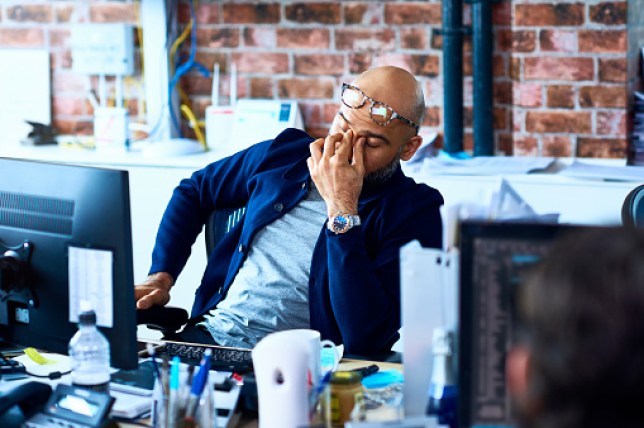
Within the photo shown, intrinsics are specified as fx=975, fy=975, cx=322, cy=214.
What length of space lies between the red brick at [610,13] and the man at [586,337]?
7.71ft

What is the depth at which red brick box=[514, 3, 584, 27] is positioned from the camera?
312 cm

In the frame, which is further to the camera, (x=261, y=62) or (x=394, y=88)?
(x=261, y=62)

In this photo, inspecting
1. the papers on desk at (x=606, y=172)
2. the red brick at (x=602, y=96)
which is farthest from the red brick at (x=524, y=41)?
the papers on desk at (x=606, y=172)

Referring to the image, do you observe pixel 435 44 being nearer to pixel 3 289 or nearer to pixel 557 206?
pixel 557 206

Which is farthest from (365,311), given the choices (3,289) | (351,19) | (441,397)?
(351,19)

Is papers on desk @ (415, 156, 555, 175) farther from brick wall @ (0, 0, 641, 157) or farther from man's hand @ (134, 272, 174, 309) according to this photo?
man's hand @ (134, 272, 174, 309)

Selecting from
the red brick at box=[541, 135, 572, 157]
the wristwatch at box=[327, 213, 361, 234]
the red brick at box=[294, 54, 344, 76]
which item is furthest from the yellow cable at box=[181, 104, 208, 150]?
the wristwatch at box=[327, 213, 361, 234]

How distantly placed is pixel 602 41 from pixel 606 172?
0.46 m

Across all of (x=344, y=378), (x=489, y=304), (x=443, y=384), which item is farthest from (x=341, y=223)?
(x=489, y=304)

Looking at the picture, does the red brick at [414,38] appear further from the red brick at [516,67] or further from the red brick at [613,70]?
the red brick at [613,70]

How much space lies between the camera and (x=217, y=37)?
366 centimetres

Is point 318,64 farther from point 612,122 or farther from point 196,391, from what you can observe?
point 196,391

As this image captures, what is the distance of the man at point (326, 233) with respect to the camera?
2109 millimetres

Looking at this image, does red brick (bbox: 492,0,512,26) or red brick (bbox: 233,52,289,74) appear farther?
red brick (bbox: 233,52,289,74)
